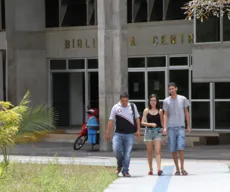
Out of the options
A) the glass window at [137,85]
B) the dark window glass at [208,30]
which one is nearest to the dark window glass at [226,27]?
the dark window glass at [208,30]

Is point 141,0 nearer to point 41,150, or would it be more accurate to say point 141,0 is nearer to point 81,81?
point 81,81

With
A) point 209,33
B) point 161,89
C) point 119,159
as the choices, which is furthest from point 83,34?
point 119,159

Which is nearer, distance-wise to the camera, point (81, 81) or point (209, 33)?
point (209, 33)

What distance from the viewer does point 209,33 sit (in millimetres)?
22719

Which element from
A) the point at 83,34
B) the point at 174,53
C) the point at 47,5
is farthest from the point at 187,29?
the point at 47,5

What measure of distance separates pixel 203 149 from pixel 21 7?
36.1 feet

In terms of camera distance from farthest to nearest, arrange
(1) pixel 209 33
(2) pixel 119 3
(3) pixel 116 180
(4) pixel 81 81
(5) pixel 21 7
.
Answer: (4) pixel 81 81 < (5) pixel 21 7 < (1) pixel 209 33 < (2) pixel 119 3 < (3) pixel 116 180

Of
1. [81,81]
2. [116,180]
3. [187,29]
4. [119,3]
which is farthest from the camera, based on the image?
[81,81]

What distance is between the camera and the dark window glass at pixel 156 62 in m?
26.8

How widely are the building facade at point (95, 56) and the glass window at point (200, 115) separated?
0.04 meters

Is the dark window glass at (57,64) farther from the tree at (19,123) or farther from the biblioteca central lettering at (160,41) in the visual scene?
the tree at (19,123)

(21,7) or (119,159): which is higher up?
(21,7)

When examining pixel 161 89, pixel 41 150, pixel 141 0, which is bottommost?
pixel 41 150

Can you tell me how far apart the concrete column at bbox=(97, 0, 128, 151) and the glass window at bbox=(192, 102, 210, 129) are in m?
6.14
